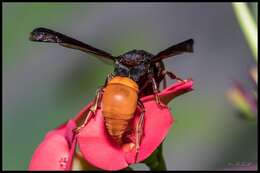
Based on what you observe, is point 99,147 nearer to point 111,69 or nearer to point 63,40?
A: point 63,40

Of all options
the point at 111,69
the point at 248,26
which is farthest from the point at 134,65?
the point at 111,69

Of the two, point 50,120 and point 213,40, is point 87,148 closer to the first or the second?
point 50,120

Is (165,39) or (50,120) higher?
(165,39)

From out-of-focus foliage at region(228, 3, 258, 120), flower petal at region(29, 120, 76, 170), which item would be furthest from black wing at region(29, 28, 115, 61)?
out-of-focus foliage at region(228, 3, 258, 120)

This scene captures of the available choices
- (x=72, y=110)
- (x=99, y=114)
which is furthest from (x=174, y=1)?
(x=99, y=114)

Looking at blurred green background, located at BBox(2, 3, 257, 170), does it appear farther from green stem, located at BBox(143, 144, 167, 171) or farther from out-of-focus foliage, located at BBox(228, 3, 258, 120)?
green stem, located at BBox(143, 144, 167, 171)

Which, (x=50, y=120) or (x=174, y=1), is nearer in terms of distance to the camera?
(x=50, y=120)

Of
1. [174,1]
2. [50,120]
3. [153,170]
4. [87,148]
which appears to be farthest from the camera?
[174,1]
